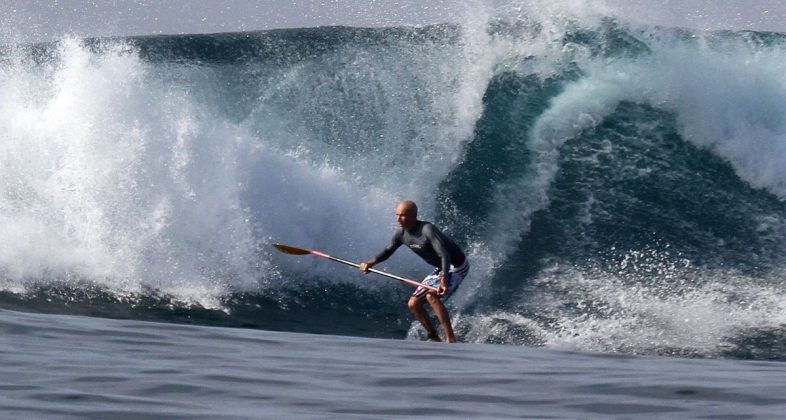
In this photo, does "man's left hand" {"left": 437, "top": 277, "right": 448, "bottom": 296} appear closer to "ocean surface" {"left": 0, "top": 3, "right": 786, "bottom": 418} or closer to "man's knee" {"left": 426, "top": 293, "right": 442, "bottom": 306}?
"man's knee" {"left": 426, "top": 293, "right": 442, "bottom": 306}

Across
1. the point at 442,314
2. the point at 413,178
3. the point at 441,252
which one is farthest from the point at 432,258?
the point at 413,178

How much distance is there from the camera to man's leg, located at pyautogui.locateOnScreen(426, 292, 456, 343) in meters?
10.5

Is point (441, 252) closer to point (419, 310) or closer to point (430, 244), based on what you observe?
point (430, 244)

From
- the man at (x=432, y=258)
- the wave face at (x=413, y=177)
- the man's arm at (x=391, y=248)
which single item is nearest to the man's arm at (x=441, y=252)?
the man at (x=432, y=258)

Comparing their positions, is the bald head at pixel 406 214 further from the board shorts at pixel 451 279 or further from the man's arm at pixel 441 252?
the board shorts at pixel 451 279

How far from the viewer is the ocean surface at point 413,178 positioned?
12.1 metres

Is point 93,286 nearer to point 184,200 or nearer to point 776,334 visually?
point 184,200

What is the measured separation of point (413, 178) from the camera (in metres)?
14.4

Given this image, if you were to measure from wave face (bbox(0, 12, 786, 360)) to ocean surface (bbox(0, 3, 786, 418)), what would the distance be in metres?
0.03

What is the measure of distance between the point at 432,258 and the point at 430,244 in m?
0.15

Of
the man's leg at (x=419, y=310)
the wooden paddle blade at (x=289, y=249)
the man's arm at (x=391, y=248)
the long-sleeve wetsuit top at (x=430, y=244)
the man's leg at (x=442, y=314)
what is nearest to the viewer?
the man's leg at (x=442, y=314)

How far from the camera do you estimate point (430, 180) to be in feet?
47.3

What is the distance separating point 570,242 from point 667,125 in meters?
2.84

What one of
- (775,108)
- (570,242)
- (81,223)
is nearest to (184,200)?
(81,223)
